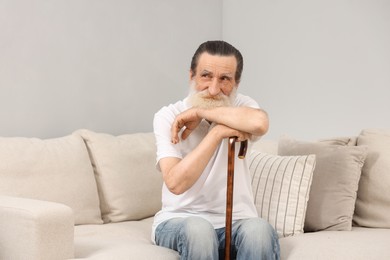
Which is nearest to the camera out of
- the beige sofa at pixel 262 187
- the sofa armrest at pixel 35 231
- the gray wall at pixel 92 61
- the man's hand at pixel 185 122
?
the sofa armrest at pixel 35 231

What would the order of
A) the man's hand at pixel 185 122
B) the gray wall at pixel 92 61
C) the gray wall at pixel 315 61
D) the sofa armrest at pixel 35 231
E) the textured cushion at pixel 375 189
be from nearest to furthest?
the sofa armrest at pixel 35 231 → the man's hand at pixel 185 122 → the textured cushion at pixel 375 189 → the gray wall at pixel 92 61 → the gray wall at pixel 315 61

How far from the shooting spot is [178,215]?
2.41 m

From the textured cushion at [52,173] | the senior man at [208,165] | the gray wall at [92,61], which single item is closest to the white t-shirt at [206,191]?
the senior man at [208,165]

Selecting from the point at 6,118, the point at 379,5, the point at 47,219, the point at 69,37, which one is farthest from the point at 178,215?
the point at 379,5

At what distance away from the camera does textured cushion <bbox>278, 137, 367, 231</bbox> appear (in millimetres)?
2879

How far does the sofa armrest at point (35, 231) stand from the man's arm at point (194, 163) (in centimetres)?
36

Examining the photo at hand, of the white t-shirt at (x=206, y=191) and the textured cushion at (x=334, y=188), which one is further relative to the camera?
the textured cushion at (x=334, y=188)

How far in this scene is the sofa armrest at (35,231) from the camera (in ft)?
6.81

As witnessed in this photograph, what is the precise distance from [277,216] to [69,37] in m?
1.34

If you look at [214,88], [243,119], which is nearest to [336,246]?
[243,119]

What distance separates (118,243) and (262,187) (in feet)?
2.50

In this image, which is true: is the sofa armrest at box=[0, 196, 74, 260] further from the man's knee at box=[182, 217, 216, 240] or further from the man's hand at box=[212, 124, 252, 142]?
the man's hand at box=[212, 124, 252, 142]

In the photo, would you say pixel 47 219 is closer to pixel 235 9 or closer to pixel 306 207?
pixel 306 207

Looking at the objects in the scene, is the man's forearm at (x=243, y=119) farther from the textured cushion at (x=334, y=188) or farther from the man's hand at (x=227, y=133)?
the textured cushion at (x=334, y=188)
